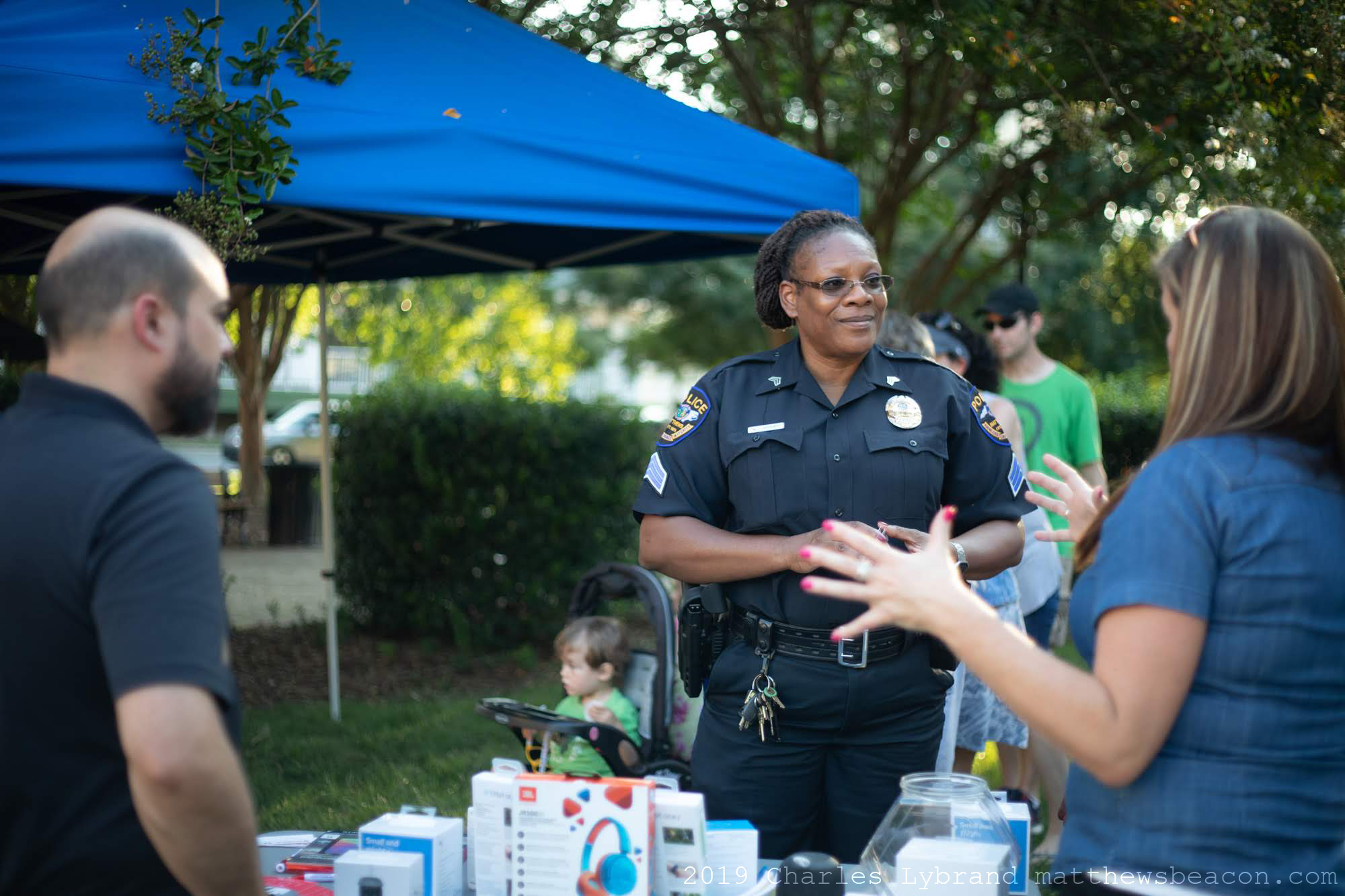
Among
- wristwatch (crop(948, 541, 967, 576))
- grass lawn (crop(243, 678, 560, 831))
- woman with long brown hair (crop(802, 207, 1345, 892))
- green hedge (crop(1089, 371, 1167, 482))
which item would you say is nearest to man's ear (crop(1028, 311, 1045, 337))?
wristwatch (crop(948, 541, 967, 576))

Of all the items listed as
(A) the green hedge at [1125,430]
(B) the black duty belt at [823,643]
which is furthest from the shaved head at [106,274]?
(A) the green hedge at [1125,430]

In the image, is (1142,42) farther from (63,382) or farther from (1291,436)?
(63,382)

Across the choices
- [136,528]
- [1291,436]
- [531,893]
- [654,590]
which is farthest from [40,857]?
[654,590]

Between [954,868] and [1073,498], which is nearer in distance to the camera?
[954,868]

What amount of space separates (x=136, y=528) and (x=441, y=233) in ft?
13.0

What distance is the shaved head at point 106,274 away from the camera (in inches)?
60.3

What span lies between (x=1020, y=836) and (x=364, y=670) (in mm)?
5782

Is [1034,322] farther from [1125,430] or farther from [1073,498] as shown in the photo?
[1125,430]

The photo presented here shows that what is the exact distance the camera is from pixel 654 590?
4.00m

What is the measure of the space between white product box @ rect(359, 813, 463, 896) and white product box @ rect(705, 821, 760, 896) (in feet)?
1.58

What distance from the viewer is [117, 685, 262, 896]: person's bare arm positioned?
1.40 m

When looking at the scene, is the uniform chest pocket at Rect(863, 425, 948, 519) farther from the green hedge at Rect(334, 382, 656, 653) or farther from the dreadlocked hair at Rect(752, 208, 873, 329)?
the green hedge at Rect(334, 382, 656, 653)

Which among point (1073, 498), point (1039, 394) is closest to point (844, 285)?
point (1073, 498)

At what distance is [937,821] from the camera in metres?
2.13
